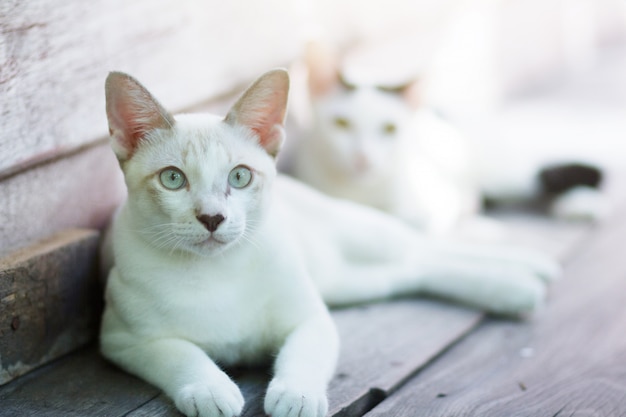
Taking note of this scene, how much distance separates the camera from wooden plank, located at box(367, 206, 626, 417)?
4.99 ft

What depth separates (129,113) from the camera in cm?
142

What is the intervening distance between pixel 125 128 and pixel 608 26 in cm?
→ 499

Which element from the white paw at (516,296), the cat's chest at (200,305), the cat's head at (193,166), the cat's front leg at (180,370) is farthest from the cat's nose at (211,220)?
the white paw at (516,296)

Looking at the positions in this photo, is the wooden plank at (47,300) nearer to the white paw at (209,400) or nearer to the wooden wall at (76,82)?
the wooden wall at (76,82)

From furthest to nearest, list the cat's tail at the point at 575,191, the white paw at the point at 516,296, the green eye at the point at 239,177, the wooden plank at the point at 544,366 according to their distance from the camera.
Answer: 1. the cat's tail at the point at 575,191
2. the white paw at the point at 516,296
3. the wooden plank at the point at 544,366
4. the green eye at the point at 239,177

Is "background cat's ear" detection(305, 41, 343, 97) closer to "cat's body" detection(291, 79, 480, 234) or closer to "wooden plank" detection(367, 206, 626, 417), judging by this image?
"cat's body" detection(291, 79, 480, 234)

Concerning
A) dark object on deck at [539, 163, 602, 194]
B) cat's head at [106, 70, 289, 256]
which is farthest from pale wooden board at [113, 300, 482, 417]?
dark object on deck at [539, 163, 602, 194]

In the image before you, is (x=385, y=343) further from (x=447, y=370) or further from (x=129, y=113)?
(x=129, y=113)

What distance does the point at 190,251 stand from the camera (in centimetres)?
146

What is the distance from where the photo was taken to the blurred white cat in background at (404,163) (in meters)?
2.44

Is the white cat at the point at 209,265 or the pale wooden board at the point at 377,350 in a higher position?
the white cat at the point at 209,265

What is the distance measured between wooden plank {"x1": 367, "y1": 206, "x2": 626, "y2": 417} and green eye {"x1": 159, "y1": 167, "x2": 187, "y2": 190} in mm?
598

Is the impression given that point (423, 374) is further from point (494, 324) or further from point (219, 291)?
point (219, 291)

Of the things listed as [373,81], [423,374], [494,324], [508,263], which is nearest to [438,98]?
[373,81]
